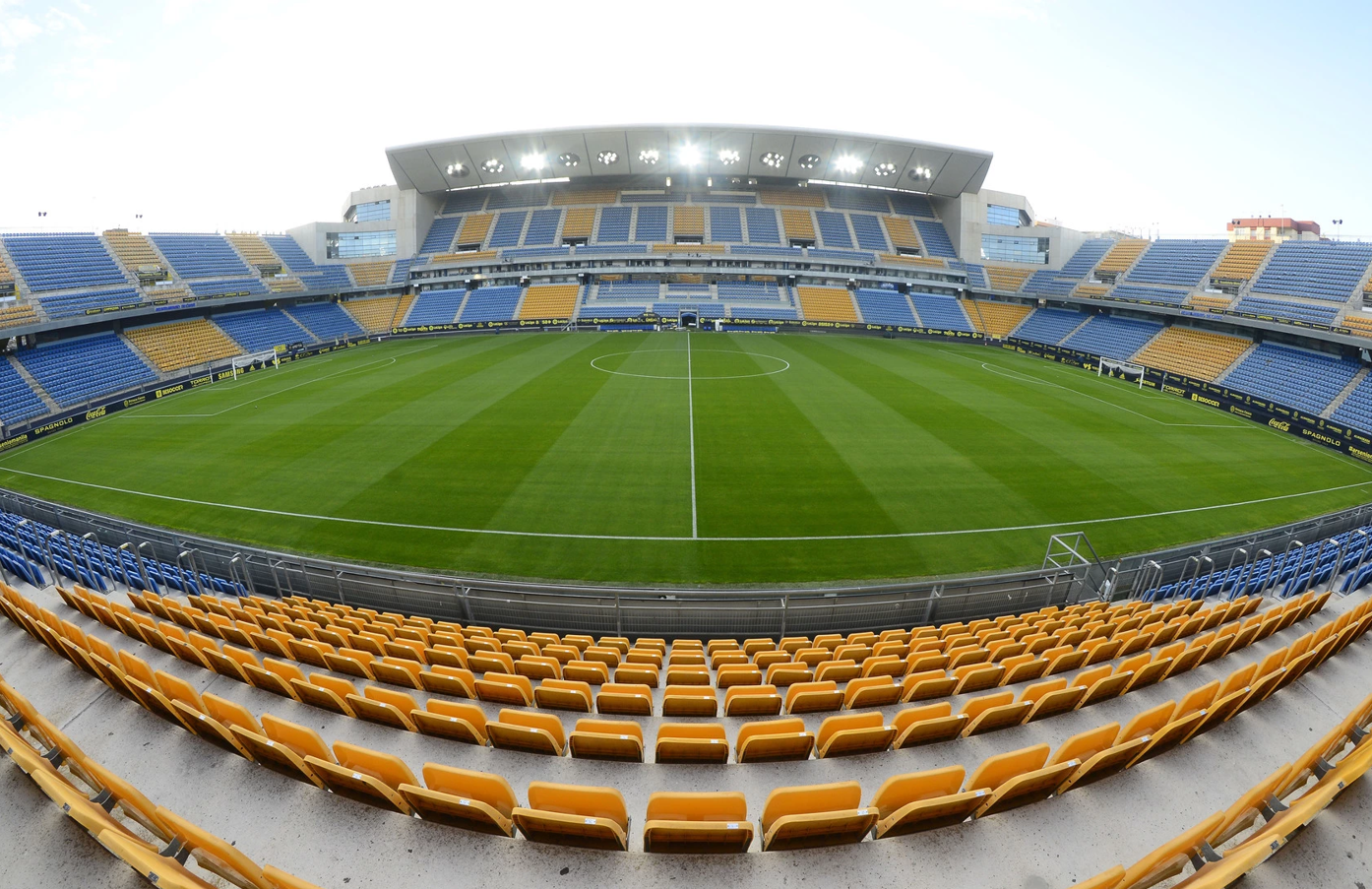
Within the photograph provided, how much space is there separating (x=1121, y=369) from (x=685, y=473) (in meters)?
38.6

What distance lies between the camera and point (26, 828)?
4.00 m

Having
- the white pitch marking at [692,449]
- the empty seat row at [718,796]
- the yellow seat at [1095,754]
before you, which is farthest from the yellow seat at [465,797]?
the white pitch marking at [692,449]

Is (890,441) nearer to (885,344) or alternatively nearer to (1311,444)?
(1311,444)

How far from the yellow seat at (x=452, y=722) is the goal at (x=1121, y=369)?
46765mm

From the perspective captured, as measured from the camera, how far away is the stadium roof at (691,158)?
6175 centimetres

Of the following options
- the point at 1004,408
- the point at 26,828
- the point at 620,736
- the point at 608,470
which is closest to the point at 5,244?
the point at 608,470

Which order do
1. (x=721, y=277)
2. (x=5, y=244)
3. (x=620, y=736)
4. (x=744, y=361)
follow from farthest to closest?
(x=721, y=277), (x=744, y=361), (x=5, y=244), (x=620, y=736)

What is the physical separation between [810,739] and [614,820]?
1.98 meters

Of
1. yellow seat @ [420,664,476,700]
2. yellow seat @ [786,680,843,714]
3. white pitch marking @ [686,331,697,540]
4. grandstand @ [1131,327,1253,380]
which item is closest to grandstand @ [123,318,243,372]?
white pitch marking @ [686,331,697,540]

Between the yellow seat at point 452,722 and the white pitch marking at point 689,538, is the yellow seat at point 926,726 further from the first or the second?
the white pitch marking at point 689,538

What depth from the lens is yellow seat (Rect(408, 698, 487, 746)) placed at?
5.33m

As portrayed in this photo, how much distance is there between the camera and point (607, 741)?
203 inches

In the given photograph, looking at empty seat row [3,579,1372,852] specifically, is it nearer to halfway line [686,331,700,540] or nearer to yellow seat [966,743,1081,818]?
yellow seat [966,743,1081,818]

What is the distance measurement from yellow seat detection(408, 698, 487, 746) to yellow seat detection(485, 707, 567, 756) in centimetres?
12
